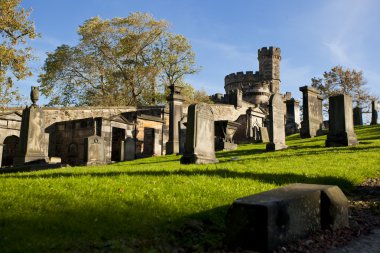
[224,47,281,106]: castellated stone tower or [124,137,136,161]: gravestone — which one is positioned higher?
[224,47,281,106]: castellated stone tower

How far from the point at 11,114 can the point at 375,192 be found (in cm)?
2147

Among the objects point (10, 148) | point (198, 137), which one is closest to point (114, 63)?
point (10, 148)

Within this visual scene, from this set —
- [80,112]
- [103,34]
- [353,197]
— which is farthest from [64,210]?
[103,34]

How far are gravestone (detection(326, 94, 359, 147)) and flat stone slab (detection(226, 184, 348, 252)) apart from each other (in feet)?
38.4

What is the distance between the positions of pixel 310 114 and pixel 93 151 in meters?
13.3

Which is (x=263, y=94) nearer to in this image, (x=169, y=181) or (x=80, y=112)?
(x=80, y=112)

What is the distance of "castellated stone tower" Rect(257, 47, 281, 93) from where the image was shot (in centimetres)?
6812

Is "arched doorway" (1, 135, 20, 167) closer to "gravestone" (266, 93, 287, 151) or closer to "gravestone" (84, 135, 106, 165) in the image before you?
"gravestone" (84, 135, 106, 165)

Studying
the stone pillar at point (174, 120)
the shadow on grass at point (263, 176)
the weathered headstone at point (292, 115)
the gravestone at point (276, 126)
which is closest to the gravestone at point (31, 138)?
the stone pillar at point (174, 120)

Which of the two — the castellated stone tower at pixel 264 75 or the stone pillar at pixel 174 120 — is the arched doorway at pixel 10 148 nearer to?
the stone pillar at pixel 174 120

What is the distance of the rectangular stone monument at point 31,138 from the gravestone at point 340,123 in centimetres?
1211

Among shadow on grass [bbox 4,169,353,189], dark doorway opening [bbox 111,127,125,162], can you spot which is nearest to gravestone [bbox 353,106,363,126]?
dark doorway opening [bbox 111,127,125,162]

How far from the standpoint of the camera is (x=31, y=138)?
49.3ft

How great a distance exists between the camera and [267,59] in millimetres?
69125
